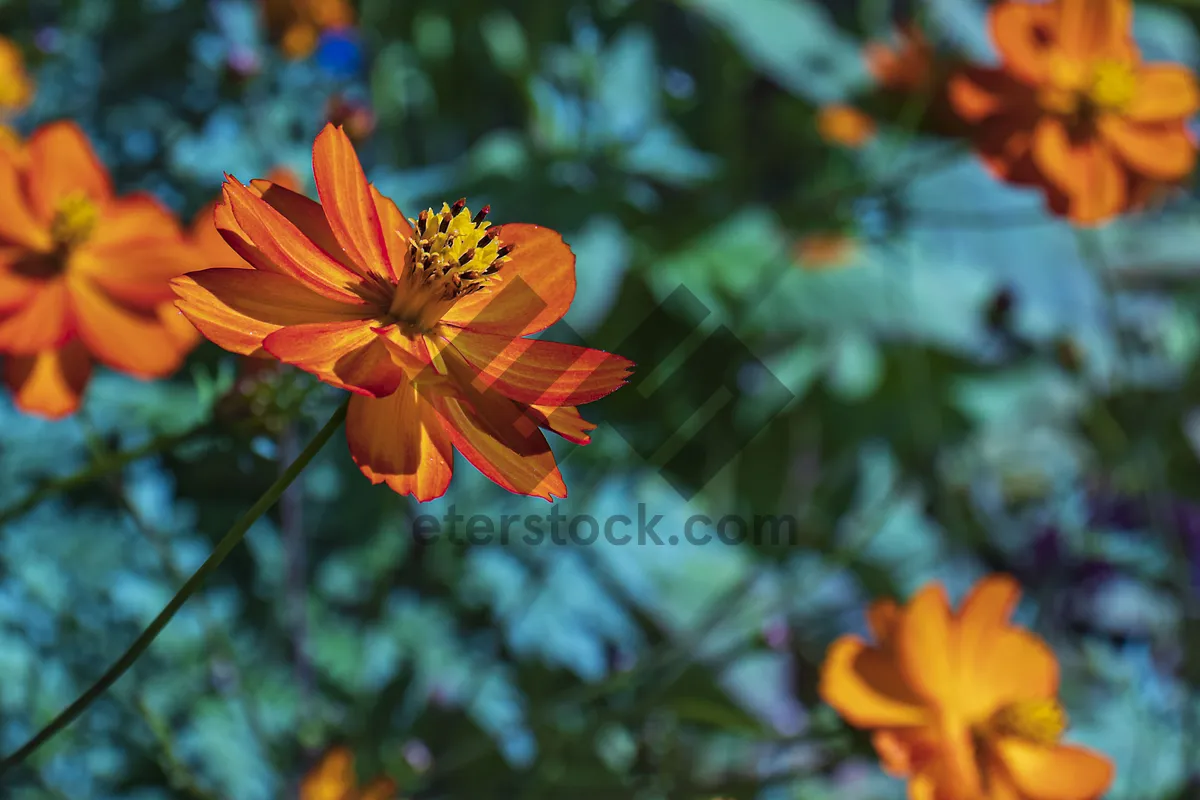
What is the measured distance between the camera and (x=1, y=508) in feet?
2.65

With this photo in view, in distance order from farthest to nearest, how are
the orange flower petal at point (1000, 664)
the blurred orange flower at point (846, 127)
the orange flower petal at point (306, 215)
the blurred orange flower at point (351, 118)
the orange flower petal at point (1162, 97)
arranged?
1. the blurred orange flower at point (846, 127)
2. the orange flower petal at point (1162, 97)
3. the blurred orange flower at point (351, 118)
4. the orange flower petal at point (1000, 664)
5. the orange flower petal at point (306, 215)

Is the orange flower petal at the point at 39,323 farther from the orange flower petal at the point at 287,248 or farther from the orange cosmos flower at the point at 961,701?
the orange cosmos flower at the point at 961,701

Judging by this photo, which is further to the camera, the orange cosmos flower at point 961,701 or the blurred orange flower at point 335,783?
the blurred orange flower at point 335,783

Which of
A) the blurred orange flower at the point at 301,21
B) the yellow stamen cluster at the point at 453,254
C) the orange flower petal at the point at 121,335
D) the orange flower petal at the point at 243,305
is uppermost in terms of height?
the blurred orange flower at the point at 301,21

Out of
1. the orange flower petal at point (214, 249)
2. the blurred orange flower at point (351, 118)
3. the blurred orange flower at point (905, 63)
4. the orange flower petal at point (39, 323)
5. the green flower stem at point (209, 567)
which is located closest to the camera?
the green flower stem at point (209, 567)

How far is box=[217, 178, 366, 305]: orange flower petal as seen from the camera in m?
0.36

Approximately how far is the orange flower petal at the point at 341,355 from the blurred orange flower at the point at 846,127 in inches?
58.7

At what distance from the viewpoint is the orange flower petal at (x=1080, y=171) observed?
3.06 feet

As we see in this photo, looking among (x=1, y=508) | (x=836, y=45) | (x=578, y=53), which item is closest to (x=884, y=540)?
(x=836, y=45)

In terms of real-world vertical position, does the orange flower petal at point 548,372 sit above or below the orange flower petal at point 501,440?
above

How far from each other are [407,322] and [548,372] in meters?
0.08

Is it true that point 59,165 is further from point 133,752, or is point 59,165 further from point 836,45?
point 836,45

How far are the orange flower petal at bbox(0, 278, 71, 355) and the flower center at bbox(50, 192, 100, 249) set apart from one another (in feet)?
0.12

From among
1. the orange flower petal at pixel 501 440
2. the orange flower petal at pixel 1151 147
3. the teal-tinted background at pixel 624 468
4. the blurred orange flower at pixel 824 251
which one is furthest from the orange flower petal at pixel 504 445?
the blurred orange flower at pixel 824 251
